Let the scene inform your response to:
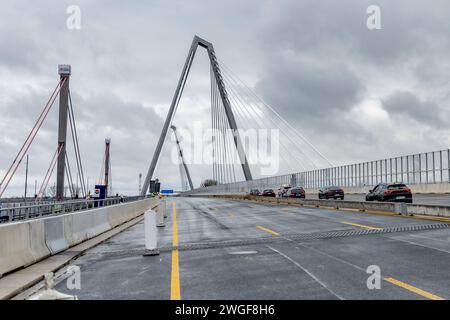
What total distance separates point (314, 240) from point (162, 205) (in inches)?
411

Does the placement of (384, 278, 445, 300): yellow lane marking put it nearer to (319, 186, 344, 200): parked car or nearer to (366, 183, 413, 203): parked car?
(366, 183, 413, 203): parked car

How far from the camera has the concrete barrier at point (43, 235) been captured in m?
9.05

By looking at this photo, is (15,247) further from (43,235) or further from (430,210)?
(430,210)

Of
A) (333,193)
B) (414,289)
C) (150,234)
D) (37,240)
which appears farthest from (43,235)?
(333,193)

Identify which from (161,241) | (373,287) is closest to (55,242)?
(161,241)

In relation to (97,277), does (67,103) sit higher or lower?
higher

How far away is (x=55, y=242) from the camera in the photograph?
39.1 ft

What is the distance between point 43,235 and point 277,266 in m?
5.79

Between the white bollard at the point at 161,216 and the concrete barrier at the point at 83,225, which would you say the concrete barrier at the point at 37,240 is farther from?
the white bollard at the point at 161,216

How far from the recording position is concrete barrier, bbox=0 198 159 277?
9055 millimetres

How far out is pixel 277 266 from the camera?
8984mm

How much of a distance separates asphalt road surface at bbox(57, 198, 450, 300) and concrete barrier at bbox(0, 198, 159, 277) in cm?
89

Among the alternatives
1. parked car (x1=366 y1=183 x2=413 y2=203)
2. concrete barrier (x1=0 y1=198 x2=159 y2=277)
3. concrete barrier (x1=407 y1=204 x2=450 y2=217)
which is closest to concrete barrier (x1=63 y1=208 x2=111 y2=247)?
concrete barrier (x1=0 y1=198 x2=159 y2=277)
